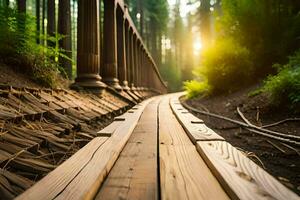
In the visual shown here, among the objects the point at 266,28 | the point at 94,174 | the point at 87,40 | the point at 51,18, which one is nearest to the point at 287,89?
the point at 266,28

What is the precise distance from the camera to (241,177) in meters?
1.34

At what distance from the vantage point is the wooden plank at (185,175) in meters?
1.25

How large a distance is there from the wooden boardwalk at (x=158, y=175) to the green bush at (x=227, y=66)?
6.22 m

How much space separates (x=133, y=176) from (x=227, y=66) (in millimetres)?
7168

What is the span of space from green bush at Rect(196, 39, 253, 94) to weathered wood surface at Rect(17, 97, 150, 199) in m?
6.63

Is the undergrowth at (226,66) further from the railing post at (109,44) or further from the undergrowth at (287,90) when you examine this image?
the undergrowth at (287,90)

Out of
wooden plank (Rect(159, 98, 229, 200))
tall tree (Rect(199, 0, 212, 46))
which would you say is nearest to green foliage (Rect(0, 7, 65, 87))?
wooden plank (Rect(159, 98, 229, 200))

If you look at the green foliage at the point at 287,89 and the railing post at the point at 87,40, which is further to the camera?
the railing post at the point at 87,40

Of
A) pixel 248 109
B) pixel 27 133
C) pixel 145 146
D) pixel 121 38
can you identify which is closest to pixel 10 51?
pixel 27 133

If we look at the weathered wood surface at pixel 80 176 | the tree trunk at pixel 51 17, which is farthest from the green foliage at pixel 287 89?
the tree trunk at pixel 51 17

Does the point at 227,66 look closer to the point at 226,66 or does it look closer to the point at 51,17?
the point at 226,66

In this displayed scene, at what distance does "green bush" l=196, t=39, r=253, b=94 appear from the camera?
7.88 meters

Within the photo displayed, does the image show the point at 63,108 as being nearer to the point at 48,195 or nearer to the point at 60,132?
the point at 60,132

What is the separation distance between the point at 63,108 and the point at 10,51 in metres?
1.54
